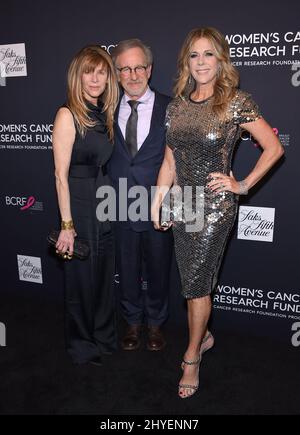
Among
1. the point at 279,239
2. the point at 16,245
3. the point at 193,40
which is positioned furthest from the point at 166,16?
the point at 16,245

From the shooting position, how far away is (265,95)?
263 cm

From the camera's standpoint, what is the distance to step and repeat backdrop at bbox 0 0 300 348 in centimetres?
258

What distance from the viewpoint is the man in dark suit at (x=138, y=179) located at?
7.93 feet

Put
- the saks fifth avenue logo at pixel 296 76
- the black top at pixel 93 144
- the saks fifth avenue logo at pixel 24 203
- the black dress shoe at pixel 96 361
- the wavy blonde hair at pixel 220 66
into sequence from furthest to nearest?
the saks fifth avenue logo at pixel 24 203, the black dress shoe at pixel 96 361, the saks fifth avenue logo at pixel 296 76, the black top at pixel 93 144, the wavy blonde hair at pixel 220 66

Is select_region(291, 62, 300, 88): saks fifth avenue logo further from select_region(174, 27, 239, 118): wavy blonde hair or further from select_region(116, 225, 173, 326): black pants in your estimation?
select_region(116, 225, 173, 326): black pants

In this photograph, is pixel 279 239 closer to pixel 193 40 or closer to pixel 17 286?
pixel 193 40

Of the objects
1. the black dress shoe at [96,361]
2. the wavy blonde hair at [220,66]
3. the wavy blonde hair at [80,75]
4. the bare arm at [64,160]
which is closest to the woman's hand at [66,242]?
the bare arm at [64,160]

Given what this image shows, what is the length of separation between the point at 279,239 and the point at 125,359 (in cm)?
134

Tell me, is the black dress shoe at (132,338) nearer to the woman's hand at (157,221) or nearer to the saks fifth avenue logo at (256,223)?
the woman's hand at (157,221)

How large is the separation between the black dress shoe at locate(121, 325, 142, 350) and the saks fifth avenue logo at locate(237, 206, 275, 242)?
102 cm

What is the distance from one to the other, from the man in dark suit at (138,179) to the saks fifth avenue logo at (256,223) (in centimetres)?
57

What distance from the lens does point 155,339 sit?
9.37 feet

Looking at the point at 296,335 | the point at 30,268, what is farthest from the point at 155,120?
the point at 30,268

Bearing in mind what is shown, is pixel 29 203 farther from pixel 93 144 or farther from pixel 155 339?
pixel 155 339
